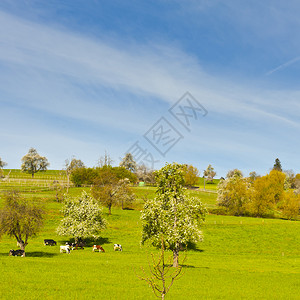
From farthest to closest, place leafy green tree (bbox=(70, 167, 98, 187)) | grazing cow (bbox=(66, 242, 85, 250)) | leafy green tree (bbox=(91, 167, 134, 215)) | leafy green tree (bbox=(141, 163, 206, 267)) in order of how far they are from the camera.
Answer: leafy green tree (bbox=(70, 167, 98, 187)) → leafy green tree (bbox=(91, 167, 134, 215)) → grazing cow (bbox=(66, 242, 85, 250)) → leafy green tree (bbox=(141, 163, 206, 267))

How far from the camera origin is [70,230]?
52938mm

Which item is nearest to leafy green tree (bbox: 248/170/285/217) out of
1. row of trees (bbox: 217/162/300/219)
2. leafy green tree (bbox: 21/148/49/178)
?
row of trees (bbox: 217/162/300/219)

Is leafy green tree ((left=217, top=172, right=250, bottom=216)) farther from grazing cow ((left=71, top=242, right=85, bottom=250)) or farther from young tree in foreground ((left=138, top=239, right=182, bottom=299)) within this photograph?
young tree in foreground ((left=138, top=239, right=182, bottom=299))

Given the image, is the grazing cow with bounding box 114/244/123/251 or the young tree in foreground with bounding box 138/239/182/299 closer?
the young tree in foreground with bounding box 138/239/182/299

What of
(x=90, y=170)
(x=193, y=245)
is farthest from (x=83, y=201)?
(x=90, y=170)

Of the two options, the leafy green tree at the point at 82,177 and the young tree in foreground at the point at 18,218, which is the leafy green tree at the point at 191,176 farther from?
the young tree in foreground at the point at 18,218

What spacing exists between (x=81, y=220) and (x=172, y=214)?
82.9 ft

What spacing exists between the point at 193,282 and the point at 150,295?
7.27 m

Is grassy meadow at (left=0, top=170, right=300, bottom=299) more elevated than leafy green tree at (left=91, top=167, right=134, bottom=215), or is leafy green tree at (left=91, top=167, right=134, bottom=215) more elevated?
leafy green tree at (left=91, top=167, right=134, bottom=215)

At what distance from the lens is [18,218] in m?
37.8

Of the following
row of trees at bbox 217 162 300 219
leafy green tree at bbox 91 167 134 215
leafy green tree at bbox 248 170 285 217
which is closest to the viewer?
leafy green tree at bbox 91 167 134 215

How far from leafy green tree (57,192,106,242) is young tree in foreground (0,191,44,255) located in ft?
46.1

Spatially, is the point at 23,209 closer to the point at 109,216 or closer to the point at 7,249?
the point at 7,249

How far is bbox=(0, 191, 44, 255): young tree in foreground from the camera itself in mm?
37344
